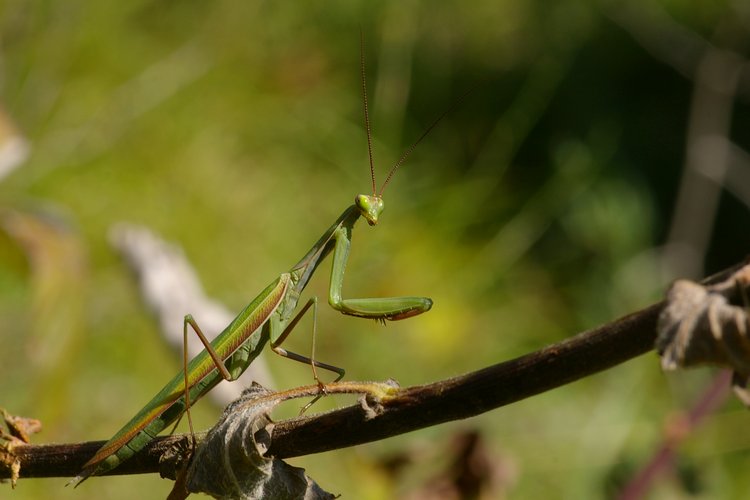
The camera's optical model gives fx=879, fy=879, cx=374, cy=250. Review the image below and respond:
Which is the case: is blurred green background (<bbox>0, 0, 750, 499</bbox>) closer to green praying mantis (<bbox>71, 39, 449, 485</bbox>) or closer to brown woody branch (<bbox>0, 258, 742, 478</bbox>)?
green praying mantis (<bbox>71, 39, 449, 485</bbox>)

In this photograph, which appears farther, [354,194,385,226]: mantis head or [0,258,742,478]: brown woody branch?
[354,194,385,226]: mantis head

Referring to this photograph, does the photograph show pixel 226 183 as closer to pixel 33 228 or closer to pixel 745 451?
pixel 33 228

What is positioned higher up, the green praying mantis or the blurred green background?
the blurred green background

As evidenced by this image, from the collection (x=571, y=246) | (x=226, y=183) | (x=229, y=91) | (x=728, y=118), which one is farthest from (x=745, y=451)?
(x=229, y=91)

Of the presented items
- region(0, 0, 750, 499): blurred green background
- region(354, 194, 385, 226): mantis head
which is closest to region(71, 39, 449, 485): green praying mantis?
region(354, 194, 385, 226): mantis head

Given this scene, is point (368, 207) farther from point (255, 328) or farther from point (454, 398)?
point (454, 398)

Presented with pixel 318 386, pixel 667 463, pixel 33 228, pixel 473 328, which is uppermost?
pixel 473 328
